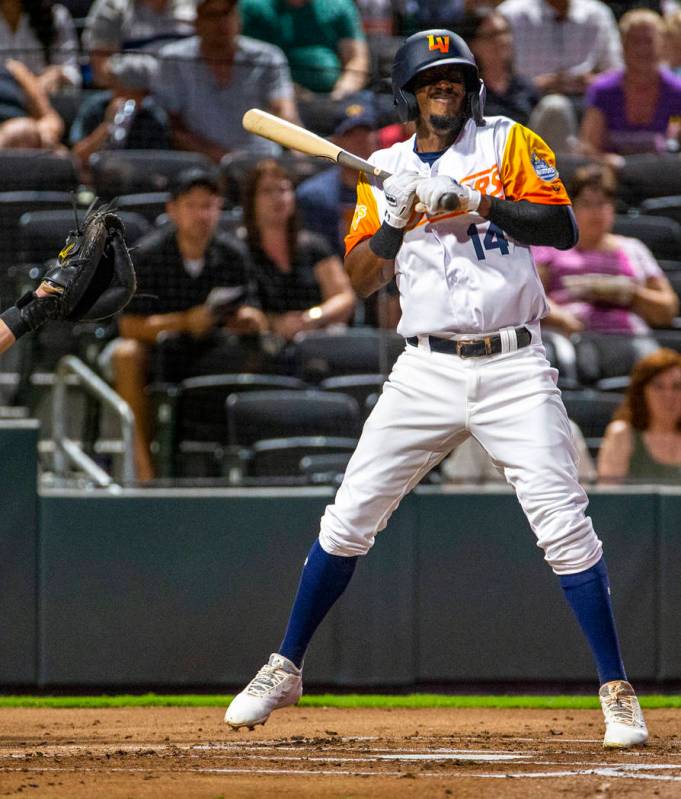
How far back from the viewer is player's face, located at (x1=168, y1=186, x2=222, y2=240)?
19.8 ft

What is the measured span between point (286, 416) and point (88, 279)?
6.71ft

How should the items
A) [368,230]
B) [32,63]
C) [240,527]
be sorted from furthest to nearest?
[32,63], [240,527], [368,230]

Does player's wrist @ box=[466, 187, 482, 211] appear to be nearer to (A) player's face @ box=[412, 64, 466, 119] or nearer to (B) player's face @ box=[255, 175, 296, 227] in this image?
(A) player's face @ box=[412, 64, 466, 119]

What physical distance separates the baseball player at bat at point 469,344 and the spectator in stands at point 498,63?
346cm

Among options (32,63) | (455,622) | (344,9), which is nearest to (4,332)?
(455,622)

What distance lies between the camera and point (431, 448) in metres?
3.64

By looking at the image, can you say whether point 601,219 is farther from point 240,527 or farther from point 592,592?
point 592,592

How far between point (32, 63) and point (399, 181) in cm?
352

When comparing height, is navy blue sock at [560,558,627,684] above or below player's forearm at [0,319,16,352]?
below

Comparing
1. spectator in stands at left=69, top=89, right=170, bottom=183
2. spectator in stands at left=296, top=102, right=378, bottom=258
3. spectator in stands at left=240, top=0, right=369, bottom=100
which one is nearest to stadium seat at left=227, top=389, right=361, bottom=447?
spectator in stands at left=296, top=102, right=378, bottom=258

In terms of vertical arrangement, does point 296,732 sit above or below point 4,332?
below

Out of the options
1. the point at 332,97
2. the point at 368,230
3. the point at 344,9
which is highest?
the point at 344,9

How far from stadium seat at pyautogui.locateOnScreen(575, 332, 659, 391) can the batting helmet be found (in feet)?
8.71

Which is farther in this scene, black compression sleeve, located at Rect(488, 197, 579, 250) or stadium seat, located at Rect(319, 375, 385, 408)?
stadium seat, located at Rect(319, 375, 385, 408)
